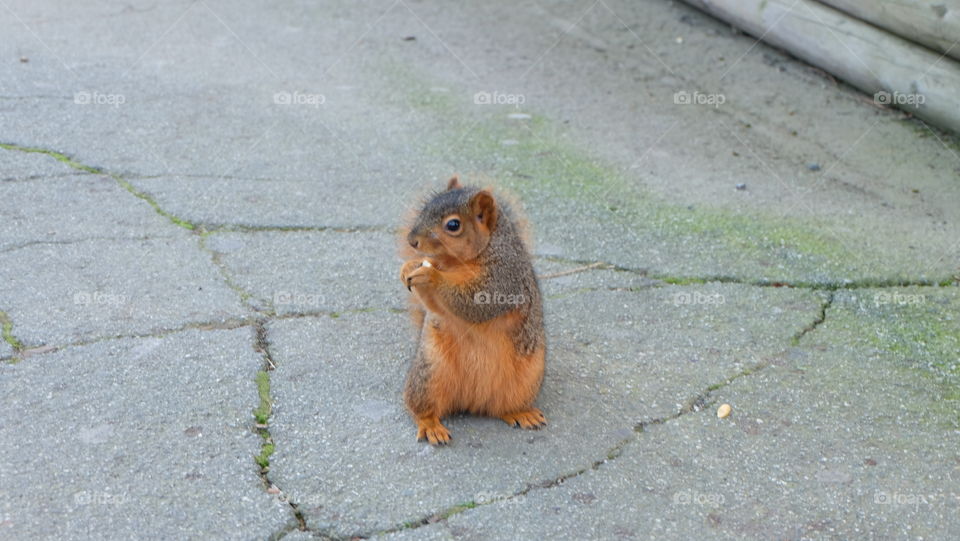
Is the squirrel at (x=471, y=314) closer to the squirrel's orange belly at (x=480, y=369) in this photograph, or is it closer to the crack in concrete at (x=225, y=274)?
the squirrel's orange belly at (x=480, y=369)

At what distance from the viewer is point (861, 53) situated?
22.0 ft

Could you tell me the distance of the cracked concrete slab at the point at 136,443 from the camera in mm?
3023

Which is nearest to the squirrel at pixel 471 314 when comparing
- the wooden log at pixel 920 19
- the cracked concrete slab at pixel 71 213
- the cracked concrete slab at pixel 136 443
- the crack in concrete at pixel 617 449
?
the crack in concrete at pixel 617 449

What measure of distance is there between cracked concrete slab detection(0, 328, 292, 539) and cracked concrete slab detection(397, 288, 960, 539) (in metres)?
0.68

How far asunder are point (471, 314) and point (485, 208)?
1.16ft

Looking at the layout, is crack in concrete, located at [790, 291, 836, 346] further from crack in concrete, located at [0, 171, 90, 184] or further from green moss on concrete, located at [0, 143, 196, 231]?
crack in concrete, located at [0, 171, 90, 184]

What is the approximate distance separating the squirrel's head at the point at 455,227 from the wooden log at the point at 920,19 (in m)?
3.86

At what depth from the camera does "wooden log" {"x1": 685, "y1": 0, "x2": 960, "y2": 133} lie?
6.22 m

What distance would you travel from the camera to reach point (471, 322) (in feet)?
11.3

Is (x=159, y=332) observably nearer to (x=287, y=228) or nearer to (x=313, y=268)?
(x=313, y=268)

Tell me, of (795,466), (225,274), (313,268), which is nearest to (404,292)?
(313,268)

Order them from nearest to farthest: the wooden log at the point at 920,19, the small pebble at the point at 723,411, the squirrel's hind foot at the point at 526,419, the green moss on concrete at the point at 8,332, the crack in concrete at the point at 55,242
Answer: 1. the squirrel's hind foot at the point at 526,419
2. the small pebble at the point at 723,411
3. the green moss on concrete at the point at 8,332
4. the crack in concrete at the point at 55,242
5. the wooden log at the point at 920,19

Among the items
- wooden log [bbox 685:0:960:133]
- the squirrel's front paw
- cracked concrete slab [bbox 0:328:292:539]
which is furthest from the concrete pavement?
the squirrel's front paw

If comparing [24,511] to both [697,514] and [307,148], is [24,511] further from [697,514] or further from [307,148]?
[307,148]
